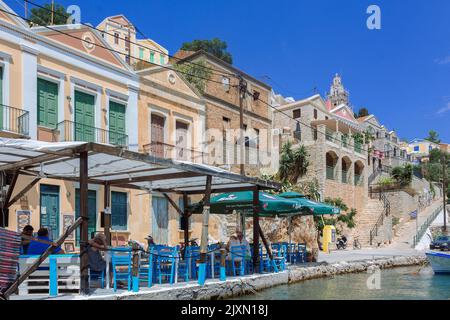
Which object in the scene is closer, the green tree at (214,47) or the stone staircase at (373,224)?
the stone staircase at (373,224)

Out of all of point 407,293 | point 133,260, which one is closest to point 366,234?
point 407,293

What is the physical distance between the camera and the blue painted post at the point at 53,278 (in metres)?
8.56

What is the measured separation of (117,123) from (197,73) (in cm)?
856

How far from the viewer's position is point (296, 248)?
62.5 feet

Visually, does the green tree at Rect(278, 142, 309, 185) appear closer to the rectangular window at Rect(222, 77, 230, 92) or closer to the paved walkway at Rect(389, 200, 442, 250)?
the paved walkway at Rect(389, 200, 442, 250)

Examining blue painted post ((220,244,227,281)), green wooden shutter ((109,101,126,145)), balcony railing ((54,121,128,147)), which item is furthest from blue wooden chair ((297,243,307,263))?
green wooden shutter ((109,101,126,145))

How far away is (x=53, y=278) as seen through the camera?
8.57 meters

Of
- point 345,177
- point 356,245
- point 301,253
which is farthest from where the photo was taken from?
point 345,177

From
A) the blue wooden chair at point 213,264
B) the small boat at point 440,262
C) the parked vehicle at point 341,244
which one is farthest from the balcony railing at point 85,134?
the parked vehicle at point 341,244

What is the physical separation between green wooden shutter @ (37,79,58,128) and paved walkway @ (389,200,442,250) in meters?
25.3

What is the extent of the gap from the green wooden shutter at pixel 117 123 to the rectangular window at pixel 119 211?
2177mm

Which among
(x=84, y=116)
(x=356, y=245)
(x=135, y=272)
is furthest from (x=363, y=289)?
(x=356, y=245)

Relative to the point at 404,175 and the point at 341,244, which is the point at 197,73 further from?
the point at 404,175

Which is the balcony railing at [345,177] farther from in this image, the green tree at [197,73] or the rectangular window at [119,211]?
the rectangular window at [119,211]
